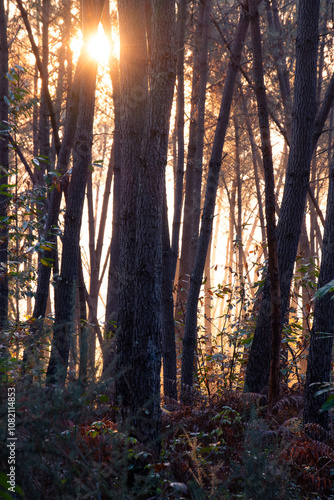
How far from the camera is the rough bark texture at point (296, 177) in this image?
5.25 m

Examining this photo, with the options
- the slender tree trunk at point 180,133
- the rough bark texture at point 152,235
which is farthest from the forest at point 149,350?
the slender tree trunk at point 180,133

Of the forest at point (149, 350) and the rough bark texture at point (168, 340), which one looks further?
the rough bark texture at point (168, 340)

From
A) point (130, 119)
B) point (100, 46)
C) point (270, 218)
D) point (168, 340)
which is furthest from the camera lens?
point (100, 46)

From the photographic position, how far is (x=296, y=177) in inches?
208

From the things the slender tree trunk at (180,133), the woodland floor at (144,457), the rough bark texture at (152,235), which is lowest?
the woodland floor at (144,457)

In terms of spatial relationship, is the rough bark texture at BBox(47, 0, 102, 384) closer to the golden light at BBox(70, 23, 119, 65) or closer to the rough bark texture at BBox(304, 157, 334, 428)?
the golden light at BBox(70, 23, 119, 65)

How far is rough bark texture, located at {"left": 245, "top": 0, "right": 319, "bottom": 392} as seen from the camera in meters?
5.25

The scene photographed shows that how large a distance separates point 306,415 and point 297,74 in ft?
13.9

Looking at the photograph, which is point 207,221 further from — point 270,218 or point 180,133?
point 180,133

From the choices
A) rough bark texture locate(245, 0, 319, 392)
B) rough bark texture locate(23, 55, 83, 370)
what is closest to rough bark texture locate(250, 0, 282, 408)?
rough bark texture locate(245, 0, 319, 392)

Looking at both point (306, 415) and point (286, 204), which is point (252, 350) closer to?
point (306, 415)

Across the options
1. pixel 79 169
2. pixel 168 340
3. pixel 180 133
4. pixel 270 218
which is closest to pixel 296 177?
pixel 270 218

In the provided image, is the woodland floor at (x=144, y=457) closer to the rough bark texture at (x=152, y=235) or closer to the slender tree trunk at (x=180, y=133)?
the rough bark texture at (x=152, y=235)

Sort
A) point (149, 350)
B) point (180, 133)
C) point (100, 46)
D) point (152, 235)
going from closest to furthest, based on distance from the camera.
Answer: point (149, 350) < point (152, 235) < point (100, 46) < point (180, 133)
